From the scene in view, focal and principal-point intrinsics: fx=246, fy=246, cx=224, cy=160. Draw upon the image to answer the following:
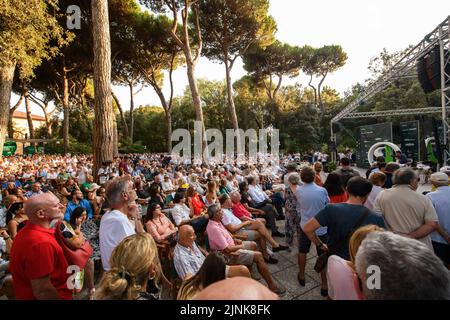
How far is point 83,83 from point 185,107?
12.2 m

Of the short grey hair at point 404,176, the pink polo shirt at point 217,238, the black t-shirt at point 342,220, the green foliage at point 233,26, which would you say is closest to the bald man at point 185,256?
the pink polo shirt at point 217,238

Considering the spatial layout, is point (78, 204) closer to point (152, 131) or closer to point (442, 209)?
point (442, 209)

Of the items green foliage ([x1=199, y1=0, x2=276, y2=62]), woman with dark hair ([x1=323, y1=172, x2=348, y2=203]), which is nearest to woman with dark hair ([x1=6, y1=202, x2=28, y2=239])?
woman with dark hair ([x1=323, y1=172, x2=348, y2=203])

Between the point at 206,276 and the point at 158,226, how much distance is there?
6.66ft

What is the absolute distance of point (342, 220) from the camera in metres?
2.13

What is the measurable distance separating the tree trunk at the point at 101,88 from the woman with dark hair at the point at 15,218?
2.46 m

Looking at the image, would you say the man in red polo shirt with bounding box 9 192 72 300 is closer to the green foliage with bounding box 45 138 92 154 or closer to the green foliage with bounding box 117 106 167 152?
the green foliage with bounding box 45 138 92 154

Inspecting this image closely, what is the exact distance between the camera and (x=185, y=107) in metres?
33.1

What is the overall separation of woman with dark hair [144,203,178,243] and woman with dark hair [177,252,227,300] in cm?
177

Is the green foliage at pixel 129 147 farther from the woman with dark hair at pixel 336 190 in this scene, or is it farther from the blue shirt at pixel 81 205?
the woman with dark hair at pixel 336 190

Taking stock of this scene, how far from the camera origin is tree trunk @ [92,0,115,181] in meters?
6.06

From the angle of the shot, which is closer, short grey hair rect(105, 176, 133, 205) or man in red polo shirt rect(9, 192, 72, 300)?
man in red polo shirt rect(9, 192, 72, 300)

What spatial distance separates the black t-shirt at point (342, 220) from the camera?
2102 millimetres

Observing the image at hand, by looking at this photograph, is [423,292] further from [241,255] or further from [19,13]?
[19,13]
